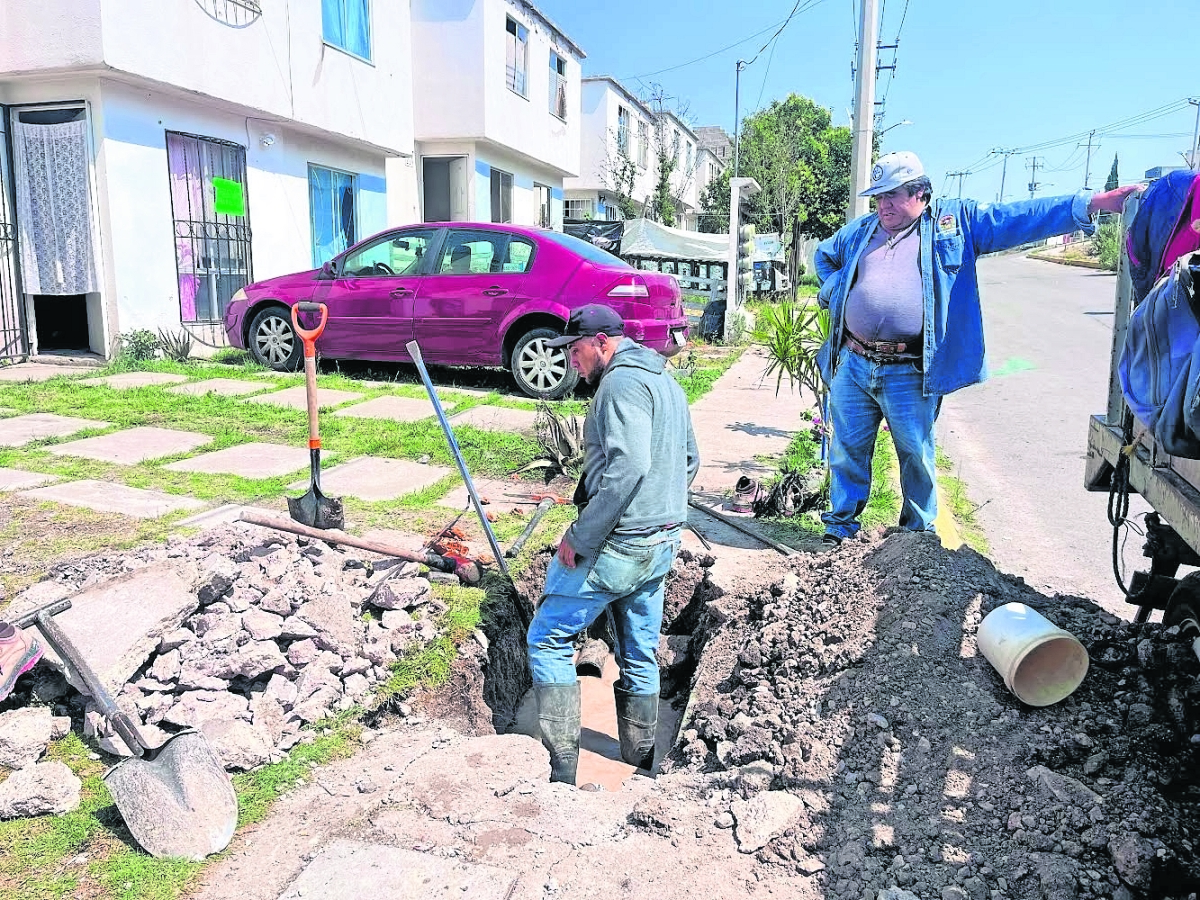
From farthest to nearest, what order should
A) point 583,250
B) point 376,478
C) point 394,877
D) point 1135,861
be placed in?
point 583,250
point 376,478
point 394,877
point 1135,861

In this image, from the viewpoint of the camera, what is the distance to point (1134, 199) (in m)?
3.16

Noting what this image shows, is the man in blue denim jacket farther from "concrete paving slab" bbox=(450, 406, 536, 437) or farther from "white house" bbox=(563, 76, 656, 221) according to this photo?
"white house" bbox=(563, 76, 656, 221)

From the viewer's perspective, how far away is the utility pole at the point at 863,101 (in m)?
8.88

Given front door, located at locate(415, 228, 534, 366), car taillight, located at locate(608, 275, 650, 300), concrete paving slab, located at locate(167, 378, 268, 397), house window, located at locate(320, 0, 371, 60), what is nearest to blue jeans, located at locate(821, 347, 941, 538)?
car taillight, located at locate(608, 275, 650, 300)

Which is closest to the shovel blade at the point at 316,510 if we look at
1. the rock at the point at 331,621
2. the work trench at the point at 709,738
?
the work trench at the point at 709,738

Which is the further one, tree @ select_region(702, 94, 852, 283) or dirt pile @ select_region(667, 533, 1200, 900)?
tree @ select_region(702, 94, 852, 283)

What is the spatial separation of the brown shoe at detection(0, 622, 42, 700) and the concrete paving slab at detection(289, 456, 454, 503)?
260 centimetres

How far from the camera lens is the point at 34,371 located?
9.80 metres

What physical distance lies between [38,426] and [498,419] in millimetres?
3616

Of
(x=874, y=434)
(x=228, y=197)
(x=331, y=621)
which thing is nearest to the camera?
(x=331, y=621)

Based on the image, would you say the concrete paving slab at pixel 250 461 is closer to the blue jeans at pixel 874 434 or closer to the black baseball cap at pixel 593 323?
the black baseball cap at pixel 593 323

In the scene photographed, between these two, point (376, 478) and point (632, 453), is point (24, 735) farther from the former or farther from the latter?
point (376, 478)

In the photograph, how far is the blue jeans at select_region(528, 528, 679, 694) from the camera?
3424mm

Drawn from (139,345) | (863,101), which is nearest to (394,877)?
(863,101)
